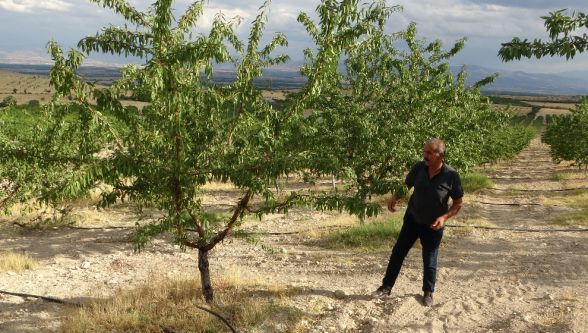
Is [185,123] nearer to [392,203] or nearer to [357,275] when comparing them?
[392,203]

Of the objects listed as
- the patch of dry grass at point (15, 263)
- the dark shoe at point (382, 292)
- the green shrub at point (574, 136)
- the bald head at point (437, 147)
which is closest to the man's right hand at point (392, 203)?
the bald head at point (437, 147)

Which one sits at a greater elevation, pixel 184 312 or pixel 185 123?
pixel 185 123

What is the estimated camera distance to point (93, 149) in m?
5.24

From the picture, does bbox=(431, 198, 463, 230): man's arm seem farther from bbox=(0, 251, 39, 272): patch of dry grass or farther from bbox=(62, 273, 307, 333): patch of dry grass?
bbox=(0, 251, 39, 272): patch of dry grass

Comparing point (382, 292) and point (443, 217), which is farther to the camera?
point (382, 292)

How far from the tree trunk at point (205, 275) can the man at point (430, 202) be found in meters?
2.53

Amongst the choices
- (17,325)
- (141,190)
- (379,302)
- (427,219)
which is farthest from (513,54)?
(17,325)

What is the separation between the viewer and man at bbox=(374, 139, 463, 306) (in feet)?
18.3

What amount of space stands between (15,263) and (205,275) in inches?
183

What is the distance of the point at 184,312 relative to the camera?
605 cm

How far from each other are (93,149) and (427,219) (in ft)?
12.7

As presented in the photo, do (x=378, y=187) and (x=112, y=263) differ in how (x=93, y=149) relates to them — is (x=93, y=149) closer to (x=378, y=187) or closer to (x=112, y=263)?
(x=378, y=187)

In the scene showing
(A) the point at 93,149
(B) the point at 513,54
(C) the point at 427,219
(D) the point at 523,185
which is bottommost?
(D) the point at 523,185

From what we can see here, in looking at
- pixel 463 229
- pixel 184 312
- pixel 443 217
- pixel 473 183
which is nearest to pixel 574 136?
pixel 473 183
